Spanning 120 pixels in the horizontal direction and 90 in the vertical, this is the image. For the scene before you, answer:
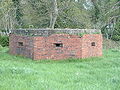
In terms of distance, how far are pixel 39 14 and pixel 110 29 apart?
9846 millimetres

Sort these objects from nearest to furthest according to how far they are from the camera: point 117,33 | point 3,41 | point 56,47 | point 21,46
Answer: point 56,47 < point 21,46 < point 3,41 < point 117,33

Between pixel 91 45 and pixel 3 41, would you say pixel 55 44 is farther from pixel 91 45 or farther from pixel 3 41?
pixel 3 41

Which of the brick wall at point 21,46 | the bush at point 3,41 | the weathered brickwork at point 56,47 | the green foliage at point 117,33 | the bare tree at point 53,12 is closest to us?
the weathered brickwork at point 56,47

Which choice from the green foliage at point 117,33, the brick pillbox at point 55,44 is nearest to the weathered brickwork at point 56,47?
the brick pillbox at point 55,44

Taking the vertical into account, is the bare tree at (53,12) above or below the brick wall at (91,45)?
above

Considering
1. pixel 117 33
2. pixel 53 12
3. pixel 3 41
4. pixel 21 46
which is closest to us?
pixel 21 46

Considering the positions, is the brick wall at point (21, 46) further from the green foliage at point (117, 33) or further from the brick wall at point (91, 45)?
the green foliage at point (117, 33)

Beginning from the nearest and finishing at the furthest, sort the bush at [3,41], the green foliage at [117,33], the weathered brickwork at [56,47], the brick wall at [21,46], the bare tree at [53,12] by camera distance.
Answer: the weathered brickwork at [56,47] < the brick wall at [21,46] < the bare tree at [53,12] < the bush at [3,41] < the green foliage at [117,33]

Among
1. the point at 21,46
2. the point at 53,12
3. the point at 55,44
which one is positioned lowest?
the point at 21,46

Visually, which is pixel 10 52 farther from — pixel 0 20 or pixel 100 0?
pixel 100 0

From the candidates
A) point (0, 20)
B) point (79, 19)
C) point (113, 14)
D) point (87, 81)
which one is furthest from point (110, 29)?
point (87, 81)

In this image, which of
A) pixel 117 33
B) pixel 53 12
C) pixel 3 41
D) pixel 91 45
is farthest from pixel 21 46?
pixel 117 33

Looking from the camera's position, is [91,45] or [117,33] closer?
[91,45]

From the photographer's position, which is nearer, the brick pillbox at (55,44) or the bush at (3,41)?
the brick pillbox at (55,44)
